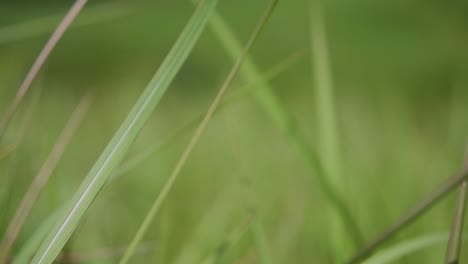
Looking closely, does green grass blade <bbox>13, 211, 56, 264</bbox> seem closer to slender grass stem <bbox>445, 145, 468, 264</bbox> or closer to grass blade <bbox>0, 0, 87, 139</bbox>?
grass blade <bbox>0, 0, 87, 139</bbox>

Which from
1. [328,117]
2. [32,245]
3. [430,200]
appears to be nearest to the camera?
[430,200]

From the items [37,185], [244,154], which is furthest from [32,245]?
[244,154]

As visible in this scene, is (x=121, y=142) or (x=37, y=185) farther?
(x=37, y=185)

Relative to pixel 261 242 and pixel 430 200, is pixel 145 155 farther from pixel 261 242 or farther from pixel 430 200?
pixel 430 200

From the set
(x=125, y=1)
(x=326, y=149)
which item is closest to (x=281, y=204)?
(x=326, y=149)

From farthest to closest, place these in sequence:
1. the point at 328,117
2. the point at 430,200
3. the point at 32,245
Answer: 1. the point at 328,117
2. the point at 32,245
3. the point at 430,200

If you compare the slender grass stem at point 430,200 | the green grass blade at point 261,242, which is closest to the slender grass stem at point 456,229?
the slender grass stem at point 430,200

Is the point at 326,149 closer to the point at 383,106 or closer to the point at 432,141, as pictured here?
the point at 383,106
